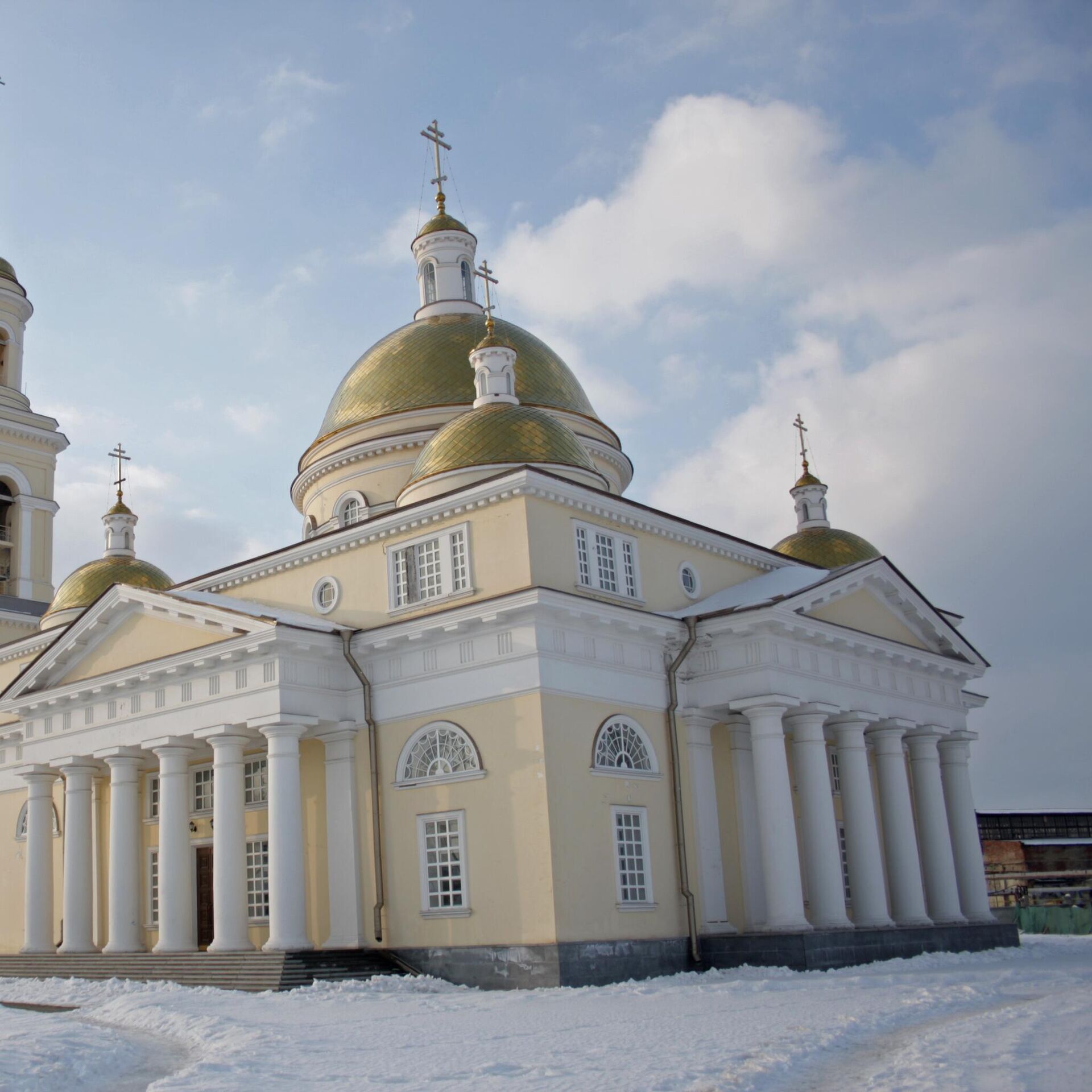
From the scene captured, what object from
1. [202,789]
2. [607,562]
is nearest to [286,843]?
[202,789]

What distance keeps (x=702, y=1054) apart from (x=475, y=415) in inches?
560

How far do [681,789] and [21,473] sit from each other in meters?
21.6

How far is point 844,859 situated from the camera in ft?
80.8

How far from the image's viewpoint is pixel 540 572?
20.2m

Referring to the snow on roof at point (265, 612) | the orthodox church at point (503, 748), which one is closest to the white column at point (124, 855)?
the orthodox church at point (503, 748)

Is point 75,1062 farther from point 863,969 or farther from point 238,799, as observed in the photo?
point 863,969

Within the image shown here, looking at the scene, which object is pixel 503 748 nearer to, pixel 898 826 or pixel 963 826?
pixel 898 826

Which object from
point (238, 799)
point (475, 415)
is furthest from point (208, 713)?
point (475, 415)

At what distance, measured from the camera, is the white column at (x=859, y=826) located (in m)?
22.4

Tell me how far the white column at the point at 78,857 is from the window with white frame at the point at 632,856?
9.66m

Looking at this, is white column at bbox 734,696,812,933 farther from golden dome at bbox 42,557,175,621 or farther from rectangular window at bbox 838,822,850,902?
golden dome at bbox 42,557,175,621

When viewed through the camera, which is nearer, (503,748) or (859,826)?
(503,748)

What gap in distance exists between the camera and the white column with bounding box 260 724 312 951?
65.0 ft

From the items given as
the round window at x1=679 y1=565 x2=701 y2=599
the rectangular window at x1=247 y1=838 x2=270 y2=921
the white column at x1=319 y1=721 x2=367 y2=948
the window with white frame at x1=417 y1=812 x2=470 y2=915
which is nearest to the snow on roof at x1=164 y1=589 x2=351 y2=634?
the white column at x1=319 y1=721 x2=367 y2=948
